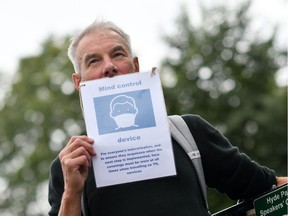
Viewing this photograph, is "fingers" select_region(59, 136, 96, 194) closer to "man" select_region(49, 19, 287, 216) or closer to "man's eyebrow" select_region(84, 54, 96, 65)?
"man" select_region(49, 19, 287, 216)

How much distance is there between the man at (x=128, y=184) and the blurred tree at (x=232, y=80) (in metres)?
17.1

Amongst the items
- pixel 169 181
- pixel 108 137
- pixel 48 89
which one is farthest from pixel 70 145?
pixel 48 89

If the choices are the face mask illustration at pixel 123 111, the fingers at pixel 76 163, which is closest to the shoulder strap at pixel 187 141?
the face mask illustration at pixel 123 111

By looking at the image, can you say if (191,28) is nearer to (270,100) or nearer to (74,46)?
(270,100)

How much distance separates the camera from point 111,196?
2539 mm

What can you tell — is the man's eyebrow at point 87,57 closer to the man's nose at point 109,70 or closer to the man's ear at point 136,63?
the man's nose at point 109,70

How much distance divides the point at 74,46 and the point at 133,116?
0.56m

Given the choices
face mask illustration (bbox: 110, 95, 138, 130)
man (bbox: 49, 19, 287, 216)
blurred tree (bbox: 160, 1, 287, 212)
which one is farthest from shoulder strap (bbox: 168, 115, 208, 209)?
blurred tree (bbox: 160, 1, 287, 212)

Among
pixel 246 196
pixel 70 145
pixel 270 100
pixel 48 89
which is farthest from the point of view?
pixel 48 89

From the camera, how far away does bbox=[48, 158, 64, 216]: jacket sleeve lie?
8.61 feet

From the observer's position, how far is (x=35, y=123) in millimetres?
26766

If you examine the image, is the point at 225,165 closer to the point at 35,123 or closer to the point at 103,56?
the point at 103,56

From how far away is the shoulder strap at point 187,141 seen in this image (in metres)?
2.62

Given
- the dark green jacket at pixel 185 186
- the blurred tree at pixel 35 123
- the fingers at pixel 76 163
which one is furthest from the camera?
the blurred tree at pixel 35 123
